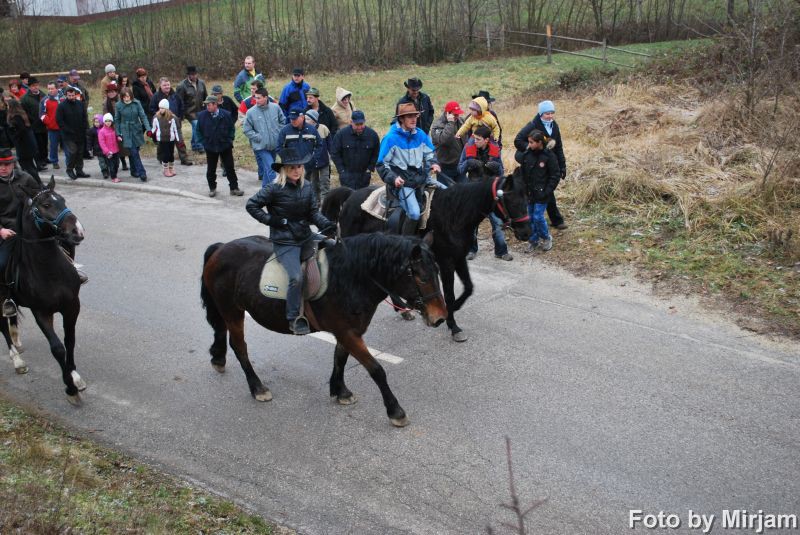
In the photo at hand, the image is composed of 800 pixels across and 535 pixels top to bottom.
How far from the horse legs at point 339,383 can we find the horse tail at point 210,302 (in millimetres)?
1494

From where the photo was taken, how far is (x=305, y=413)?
6.97 meters

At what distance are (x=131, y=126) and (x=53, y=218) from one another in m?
10.0

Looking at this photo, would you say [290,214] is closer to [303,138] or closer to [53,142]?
[303,138]

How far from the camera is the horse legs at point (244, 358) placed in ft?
23.7

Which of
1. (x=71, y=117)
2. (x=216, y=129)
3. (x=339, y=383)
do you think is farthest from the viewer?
(x=71, y=117)

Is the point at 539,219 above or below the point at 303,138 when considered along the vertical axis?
below

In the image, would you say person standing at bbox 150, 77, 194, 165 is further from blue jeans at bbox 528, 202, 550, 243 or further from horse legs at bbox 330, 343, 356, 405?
horse legs at bbox 330, 343, 356, 405

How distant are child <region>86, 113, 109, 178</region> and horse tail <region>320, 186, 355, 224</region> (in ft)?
30.4

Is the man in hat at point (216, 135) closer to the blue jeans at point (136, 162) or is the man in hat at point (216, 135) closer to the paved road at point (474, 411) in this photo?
the blue jeans at point (136, 162)

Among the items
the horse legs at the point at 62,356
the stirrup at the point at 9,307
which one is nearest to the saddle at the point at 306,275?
the horse legs at the point at 62,356

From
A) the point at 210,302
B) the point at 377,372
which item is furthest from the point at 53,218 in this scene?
the point at 377,372

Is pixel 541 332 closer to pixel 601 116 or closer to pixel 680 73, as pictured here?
pixel 601 116

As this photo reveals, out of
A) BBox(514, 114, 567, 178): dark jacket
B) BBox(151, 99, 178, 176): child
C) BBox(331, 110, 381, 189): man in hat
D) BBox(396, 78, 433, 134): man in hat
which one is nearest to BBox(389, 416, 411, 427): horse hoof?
BBox(514, 114, 567, 178): dark jacket

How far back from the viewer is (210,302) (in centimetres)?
758
